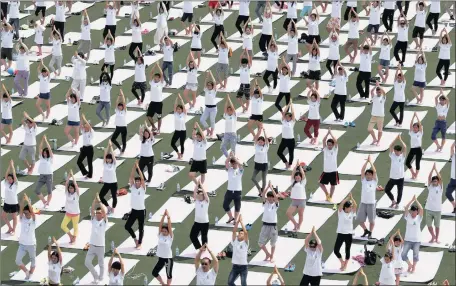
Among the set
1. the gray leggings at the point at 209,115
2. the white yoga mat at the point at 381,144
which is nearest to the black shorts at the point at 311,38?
the white yoga mat at the point at 381,144

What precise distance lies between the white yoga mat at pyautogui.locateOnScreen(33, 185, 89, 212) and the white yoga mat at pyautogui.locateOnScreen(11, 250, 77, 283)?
2.73m

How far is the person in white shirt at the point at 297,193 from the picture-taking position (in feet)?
140

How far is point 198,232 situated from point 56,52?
14.2 meters

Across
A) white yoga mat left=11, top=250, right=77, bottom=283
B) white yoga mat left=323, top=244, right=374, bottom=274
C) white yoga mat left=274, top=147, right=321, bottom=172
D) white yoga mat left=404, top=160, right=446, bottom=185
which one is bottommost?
white yoga mat left=274, top=147, right=321, bottom=172

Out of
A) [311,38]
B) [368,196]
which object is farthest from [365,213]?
[311,38]

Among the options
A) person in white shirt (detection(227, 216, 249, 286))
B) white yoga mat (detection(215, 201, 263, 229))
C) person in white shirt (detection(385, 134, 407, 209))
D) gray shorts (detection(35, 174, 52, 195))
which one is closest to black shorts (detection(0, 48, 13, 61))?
gray shorts (detection(35, 174, 52, 195))

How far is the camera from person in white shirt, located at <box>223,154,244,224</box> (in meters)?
43.0

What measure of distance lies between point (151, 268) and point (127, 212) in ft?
→ 10.9

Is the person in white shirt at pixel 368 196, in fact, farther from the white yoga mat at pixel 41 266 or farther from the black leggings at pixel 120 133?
the black leggings at pixel 120 133

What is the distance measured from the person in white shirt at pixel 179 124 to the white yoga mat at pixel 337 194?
169 inches

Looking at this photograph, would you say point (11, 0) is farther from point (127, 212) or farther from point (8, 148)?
point (127, 212)

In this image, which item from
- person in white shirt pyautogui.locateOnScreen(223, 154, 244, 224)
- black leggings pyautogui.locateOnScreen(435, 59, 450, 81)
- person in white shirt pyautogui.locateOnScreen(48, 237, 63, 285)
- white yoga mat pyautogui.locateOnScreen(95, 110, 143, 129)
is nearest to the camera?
person in white shirt pyautogui.locateOnScreen(48, 237, 63, 285)

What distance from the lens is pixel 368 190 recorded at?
4269cm

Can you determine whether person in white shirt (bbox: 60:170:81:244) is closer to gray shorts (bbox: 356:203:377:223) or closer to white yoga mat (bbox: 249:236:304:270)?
white yoga mat (bbox: 249:236:304:270)
